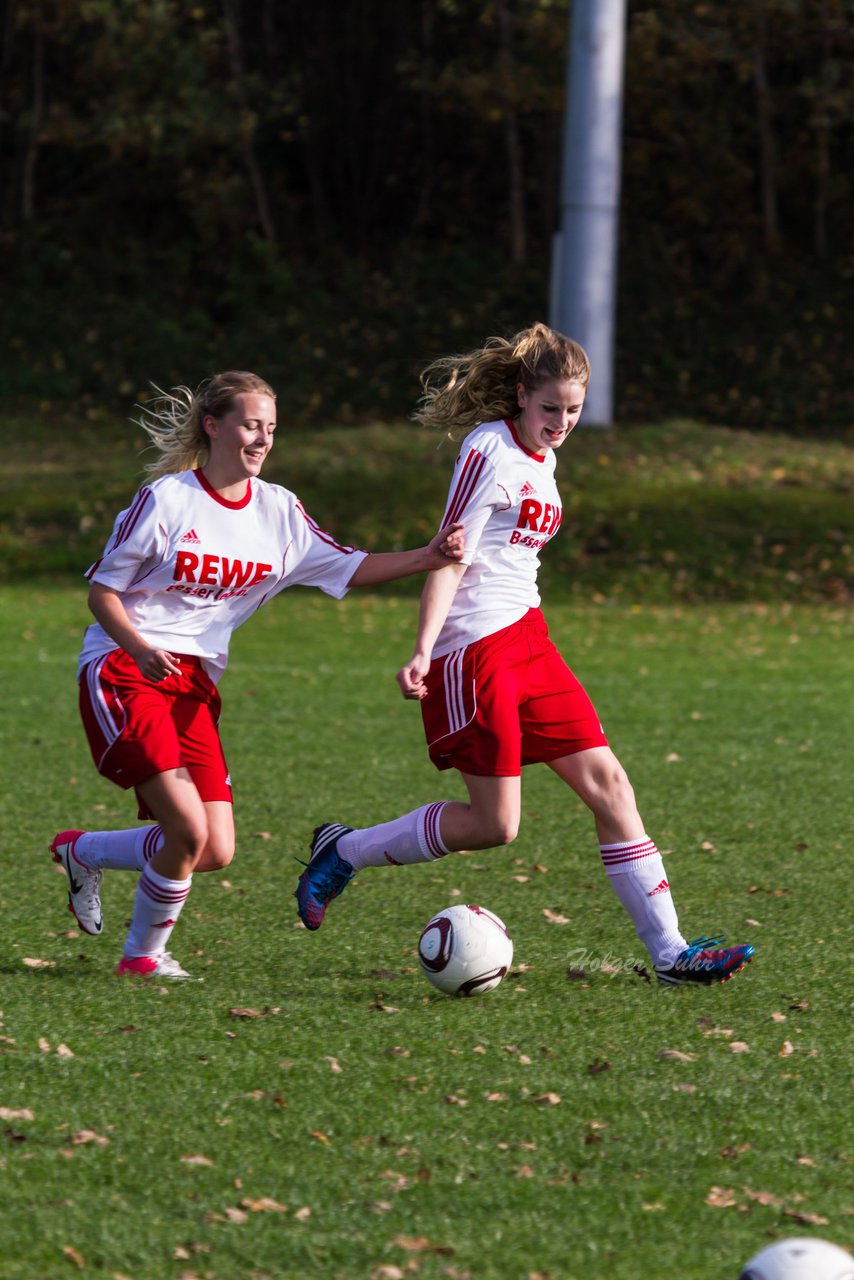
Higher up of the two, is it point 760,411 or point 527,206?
point 527,206

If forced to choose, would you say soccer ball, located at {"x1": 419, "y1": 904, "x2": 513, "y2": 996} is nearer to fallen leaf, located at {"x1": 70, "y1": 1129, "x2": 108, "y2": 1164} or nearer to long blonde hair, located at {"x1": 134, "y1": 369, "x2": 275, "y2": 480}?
fallen leaf, located at {"x1": 70, "y1": 1129, "x2": 108, "y2": 1164}

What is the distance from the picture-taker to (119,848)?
18.0 ft

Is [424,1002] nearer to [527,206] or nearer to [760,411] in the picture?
[760,411]

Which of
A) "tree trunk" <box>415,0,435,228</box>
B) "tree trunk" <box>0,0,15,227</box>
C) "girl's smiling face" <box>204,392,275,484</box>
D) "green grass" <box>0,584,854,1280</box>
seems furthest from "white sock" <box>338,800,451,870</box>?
"tree trunk" <box>0,0,15,227</box>

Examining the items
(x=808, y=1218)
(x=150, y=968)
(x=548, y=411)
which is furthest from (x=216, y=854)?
(x=808, y=1218)

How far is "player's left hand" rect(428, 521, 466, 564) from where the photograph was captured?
502 cm

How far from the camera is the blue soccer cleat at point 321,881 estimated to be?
5512 millimetres

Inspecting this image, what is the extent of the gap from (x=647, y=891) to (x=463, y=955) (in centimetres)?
62

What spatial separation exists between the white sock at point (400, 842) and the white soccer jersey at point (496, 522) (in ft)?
1.87

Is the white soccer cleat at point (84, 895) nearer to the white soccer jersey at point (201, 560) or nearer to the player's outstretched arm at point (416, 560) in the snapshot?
the white soccer jersey at point (201, 560)

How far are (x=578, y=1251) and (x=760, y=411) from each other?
22971 mm

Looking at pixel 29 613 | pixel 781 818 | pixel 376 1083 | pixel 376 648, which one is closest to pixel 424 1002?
pixel 376 1083

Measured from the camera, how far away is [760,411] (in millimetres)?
25297

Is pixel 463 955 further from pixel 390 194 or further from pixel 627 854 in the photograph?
pixel 390 194
